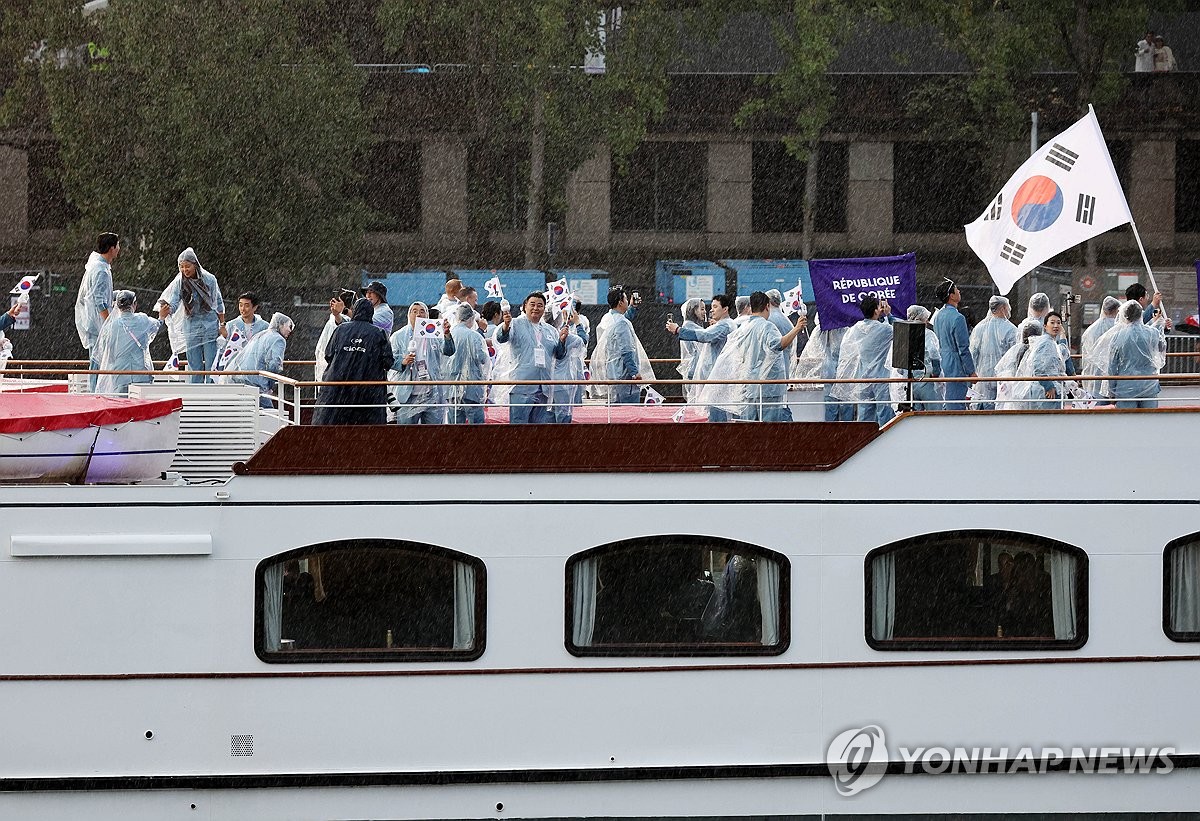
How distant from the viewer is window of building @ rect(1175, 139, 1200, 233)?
38.4m

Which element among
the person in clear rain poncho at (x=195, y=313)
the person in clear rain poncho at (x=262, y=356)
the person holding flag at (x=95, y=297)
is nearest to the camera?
the person in clear rain poncho at (x=262, y=356)

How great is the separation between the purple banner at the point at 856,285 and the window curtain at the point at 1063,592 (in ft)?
15.6

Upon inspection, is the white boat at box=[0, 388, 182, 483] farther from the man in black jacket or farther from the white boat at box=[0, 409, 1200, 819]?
the man in black jacket

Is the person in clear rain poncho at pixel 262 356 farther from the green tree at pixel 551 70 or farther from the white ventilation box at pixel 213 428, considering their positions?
the green tree at pixel 551 70

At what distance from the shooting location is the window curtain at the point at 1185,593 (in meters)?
8.91

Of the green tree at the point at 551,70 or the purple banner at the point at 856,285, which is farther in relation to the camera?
the green tree at the point at 551,70

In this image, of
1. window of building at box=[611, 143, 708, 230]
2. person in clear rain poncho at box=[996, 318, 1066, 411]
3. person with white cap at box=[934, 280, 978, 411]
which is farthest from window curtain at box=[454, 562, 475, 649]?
window of building at box=[611, 143, 708, 230]

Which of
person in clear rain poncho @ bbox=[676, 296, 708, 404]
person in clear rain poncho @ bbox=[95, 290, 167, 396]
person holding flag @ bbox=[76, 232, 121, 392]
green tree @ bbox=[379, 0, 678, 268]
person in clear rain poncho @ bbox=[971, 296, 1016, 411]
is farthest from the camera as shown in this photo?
green tree @ bbox=[379, 0, 678, 268]

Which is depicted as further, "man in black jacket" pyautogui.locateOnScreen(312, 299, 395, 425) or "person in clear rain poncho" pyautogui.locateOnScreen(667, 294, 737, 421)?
"person in clear rain poncho" pyautogui.locateOnScreen(667, 294, 737, 421)

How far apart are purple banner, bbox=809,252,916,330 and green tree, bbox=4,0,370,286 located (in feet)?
50.4

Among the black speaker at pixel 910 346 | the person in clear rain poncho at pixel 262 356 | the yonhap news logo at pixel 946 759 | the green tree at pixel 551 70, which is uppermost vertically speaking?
the green tree at pixel 551 70

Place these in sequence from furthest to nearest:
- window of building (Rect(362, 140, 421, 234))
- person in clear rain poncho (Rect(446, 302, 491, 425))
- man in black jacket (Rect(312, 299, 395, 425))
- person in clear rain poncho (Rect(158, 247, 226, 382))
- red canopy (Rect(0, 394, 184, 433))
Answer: window of building (Rect(362, 140, 421, 234)), person in clear rain poncho (Rect(158, 247, 226, 382)), person in clear rain poncho (Rect(446, 302, 491, 425)), man in black jacket (Rect(312, 299, 395, 425)), red canopy (Rect(0, 394, 184, 433))

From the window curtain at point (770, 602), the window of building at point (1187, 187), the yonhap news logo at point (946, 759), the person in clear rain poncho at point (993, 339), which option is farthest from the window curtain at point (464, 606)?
the window of building at point (1187, 187)

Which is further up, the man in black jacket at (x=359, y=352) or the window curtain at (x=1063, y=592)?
the man in black jacket at (x=359, y=352)
